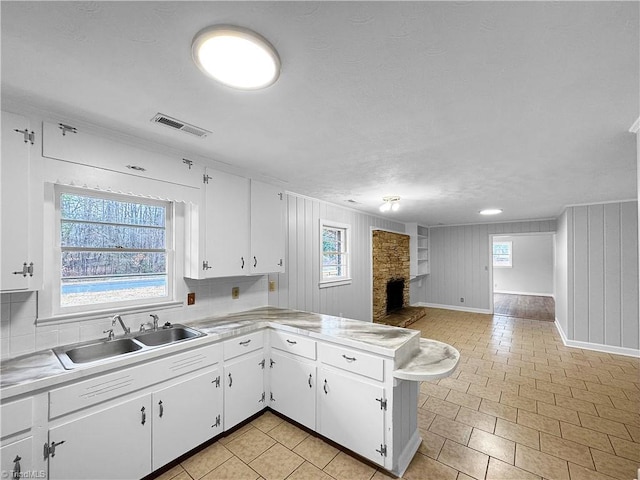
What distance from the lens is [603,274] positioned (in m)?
4.46

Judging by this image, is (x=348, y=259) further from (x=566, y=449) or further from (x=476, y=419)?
(x=566, y=449)

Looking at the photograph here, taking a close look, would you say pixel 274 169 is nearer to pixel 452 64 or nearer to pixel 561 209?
pixel 452 64

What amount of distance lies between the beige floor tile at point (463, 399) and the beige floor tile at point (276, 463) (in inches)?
71.8

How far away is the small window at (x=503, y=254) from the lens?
10.5 metres

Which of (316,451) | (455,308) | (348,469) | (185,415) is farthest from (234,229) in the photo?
(455,308)

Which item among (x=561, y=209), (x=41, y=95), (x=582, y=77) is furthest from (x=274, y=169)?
(x=561, y=209)

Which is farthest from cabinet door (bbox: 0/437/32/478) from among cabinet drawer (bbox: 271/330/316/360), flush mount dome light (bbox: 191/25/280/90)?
flush mount dome light (bbox: 191/25/280/90)

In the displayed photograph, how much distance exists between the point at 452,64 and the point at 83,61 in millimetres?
1691

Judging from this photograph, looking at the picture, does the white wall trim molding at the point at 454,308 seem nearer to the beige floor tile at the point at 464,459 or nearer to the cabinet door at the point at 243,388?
the beige floor tile at the point at 464,459

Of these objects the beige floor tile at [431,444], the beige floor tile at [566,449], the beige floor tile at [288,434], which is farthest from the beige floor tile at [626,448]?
the beige floor tile at [288,434]

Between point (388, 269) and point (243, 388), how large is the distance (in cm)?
453

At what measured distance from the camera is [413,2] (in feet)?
3.16

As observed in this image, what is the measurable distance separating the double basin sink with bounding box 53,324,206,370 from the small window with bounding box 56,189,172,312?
281mm

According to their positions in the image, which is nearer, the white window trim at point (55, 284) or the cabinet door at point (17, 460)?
the cabinet door at point (17, 460)
